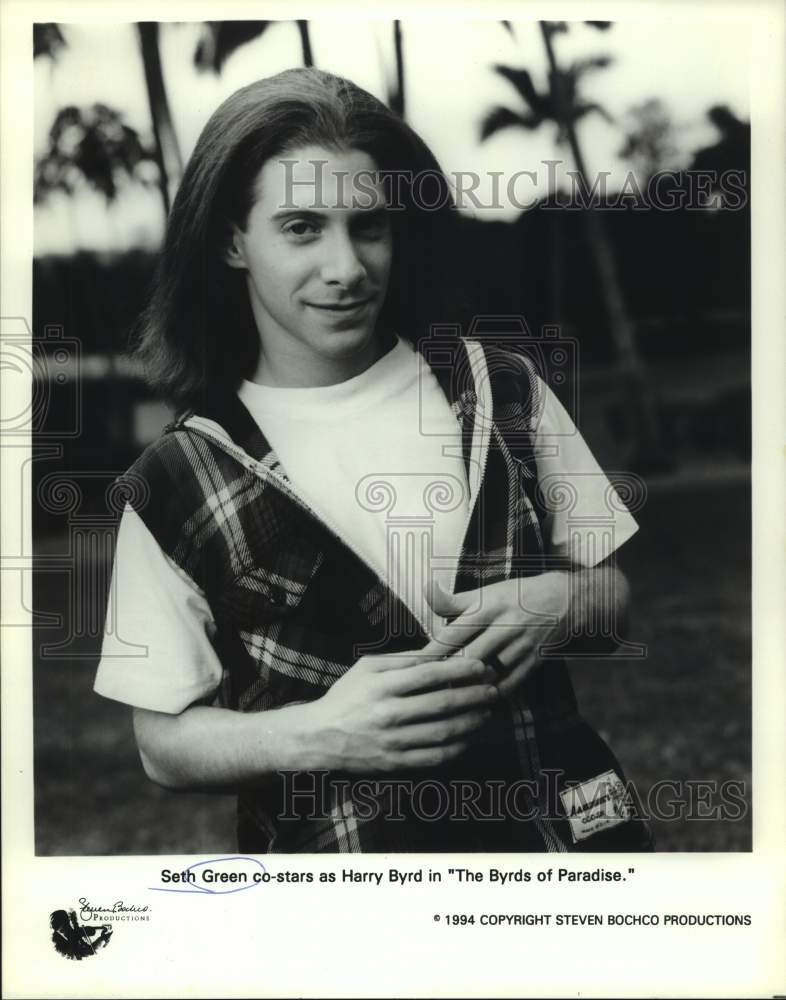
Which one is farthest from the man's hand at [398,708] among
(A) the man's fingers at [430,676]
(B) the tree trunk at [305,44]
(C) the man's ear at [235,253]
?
(B) the tree trunk at [305,44]

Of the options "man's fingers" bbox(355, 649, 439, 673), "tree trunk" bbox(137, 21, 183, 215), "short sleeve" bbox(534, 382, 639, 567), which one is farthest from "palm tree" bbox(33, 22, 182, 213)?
"man's fingers" bbox(355, 649, 439, 673)

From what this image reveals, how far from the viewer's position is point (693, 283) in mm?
2988

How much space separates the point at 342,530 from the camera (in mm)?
2865

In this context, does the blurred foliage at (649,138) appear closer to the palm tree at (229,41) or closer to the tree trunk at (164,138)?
the palm tree at (229,41)

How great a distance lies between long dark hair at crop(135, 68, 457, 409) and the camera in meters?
2.88

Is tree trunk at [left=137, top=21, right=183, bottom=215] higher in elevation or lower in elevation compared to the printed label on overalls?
higher

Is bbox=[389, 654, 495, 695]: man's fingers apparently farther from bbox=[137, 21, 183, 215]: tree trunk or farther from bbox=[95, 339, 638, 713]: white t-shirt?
bbox=[137, 21, 183, 215]: tree trunk

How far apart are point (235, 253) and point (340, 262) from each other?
0.29 meters

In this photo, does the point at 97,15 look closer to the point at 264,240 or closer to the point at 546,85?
the point at 264,240

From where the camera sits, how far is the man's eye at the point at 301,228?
2871 mm

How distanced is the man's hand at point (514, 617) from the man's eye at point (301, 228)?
3.25 feet

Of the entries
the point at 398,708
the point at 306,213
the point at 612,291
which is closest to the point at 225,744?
the point at 398,708

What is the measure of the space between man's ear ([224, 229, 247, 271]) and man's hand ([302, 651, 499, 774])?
1097mm
